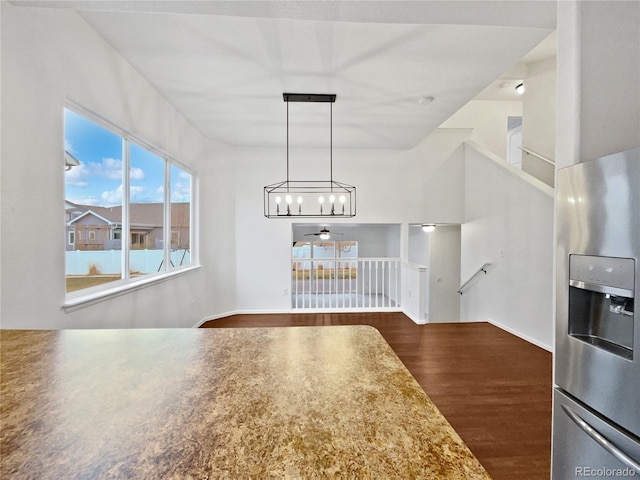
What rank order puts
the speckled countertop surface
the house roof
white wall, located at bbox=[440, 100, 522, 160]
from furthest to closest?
1. white wall, located at bbox=[440, 100, 522, 160]
2. the house roof
3. the speckled countertop surface

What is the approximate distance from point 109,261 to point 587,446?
322cm

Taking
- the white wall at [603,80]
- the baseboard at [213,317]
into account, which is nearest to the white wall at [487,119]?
the white wall at [603,80]

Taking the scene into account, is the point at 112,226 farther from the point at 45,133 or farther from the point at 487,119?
the point at 487,119

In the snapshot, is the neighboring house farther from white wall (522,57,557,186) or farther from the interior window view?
white wall (522,57,557,186)

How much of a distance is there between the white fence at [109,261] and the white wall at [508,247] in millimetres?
4501

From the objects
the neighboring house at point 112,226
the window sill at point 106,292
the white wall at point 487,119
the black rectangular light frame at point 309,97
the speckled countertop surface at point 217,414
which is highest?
the white wall at point 487,119

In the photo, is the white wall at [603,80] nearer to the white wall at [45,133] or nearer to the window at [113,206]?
the white wall at [45,133]

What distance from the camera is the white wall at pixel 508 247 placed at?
3.59 meters

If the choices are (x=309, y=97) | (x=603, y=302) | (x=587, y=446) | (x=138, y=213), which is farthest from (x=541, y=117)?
(x=138, y=213)

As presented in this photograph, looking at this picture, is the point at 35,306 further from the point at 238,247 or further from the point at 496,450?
the point at 238,247

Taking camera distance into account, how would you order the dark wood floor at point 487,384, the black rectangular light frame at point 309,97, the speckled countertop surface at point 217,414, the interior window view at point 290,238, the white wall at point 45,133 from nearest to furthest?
the speckled countertop surface at point 217,414 → the interior window view at point 290,238 → the white wall at point 45,133 → the dark wood floor at point 487,384 → the black rectangular light frame at point 309,97

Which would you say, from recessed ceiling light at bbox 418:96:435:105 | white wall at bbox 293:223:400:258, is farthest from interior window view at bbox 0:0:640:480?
white wall at bbox 293:223:400:258

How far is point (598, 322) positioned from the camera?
1245 millimetres

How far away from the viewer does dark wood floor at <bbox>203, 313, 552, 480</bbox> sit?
6.29 feet
